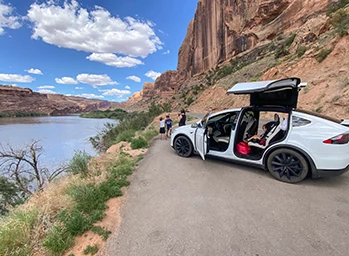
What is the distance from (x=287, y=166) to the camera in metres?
4.20

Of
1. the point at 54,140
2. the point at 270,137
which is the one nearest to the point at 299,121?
the point at 270,137

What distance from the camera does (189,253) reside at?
241cm

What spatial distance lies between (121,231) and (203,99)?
2863 centimetres

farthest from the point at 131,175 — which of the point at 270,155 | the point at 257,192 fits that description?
the point at 270,155

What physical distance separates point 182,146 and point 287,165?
3068 millimetres

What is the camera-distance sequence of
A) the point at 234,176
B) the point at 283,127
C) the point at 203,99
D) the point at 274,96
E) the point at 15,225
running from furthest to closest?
the point at 203,99
the point at 274,96
the point at 234,176
the point at 283,127
the point at 15,225

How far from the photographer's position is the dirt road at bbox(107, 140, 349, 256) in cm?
249

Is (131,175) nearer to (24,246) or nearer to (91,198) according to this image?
(91,198)

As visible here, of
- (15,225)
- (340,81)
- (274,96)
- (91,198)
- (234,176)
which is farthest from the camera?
(340,81)

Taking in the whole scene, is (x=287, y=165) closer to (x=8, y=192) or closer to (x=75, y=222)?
(x=75, y=222)

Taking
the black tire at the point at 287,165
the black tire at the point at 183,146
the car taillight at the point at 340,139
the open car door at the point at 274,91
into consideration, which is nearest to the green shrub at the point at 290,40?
the open car door at the point at 274,91

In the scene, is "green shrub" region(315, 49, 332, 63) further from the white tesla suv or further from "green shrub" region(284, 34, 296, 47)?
the white tesla suv

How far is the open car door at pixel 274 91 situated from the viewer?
13.8ft

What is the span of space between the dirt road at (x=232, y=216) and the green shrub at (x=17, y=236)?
1.08 metres
